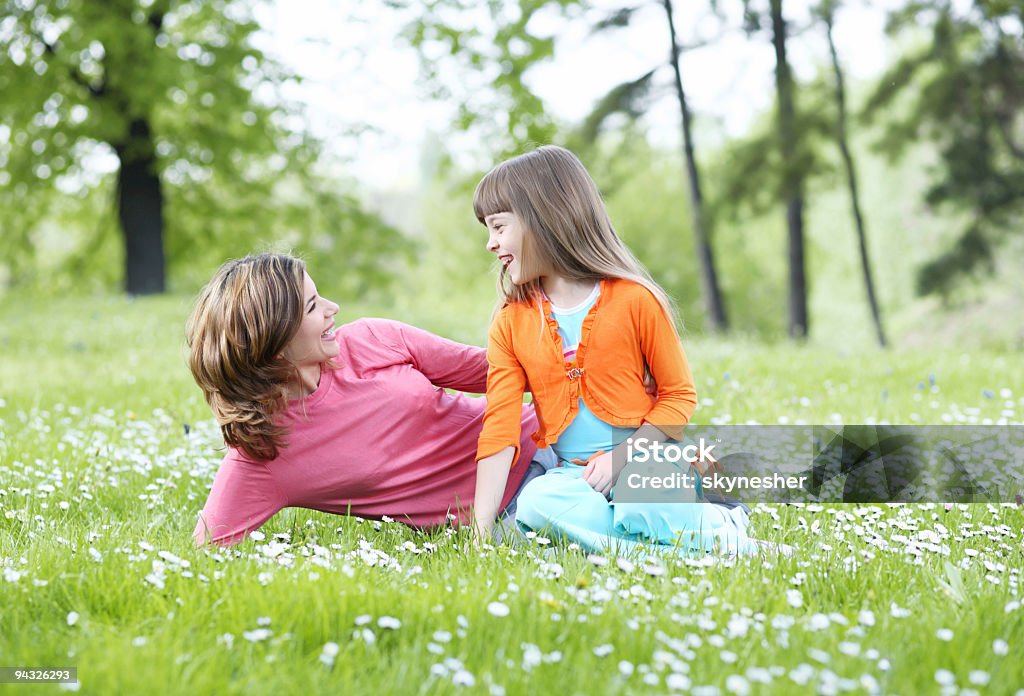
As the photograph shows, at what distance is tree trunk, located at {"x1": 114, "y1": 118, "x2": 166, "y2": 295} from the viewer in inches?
698

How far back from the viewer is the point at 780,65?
17.2 meters

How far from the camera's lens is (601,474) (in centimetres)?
367

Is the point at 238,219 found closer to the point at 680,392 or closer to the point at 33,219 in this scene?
the point at 33,219

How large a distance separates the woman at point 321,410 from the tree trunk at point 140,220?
15.0m

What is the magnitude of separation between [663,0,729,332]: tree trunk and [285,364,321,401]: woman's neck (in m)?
15.3

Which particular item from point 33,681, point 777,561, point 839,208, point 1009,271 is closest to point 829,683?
point 777,561

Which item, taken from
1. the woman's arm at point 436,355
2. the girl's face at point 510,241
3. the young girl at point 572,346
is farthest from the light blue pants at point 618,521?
the girl's face at point 510,241

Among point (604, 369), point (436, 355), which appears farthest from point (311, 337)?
point (604, 369)

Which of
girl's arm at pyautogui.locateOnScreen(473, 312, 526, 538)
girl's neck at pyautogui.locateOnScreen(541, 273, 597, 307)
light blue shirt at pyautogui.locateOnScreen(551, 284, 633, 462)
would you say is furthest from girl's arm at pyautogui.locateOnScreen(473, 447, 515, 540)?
girl's neck at pyautogui.locateOnScreen(541, 273, 597, 307)

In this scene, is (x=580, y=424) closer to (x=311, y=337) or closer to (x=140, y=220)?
(x=311, y=337)

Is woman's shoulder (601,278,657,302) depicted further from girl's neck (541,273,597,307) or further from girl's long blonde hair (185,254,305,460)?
girl's long blonde hair (185,254,305,460)

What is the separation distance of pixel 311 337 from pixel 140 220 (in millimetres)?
15797

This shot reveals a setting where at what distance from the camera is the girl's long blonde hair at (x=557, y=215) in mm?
3779

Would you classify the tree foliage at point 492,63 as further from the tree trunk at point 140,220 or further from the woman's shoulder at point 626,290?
the woman's shoulder at point 626,290
